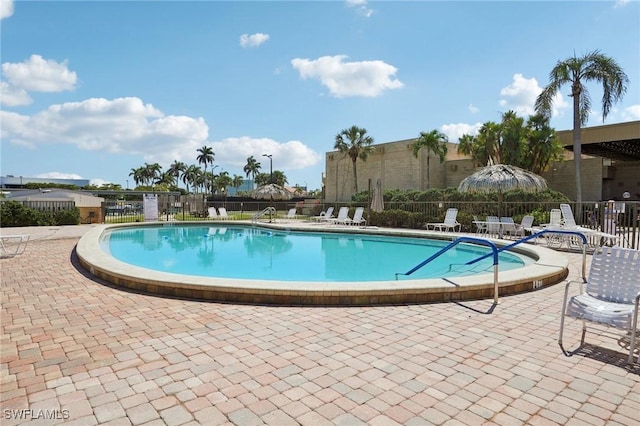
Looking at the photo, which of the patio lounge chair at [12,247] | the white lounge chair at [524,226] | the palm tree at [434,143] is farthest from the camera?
the palm tree at [434,143]

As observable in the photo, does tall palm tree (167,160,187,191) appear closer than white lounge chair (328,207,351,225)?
No

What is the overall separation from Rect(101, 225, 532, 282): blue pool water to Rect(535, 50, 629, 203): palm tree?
10740 mm

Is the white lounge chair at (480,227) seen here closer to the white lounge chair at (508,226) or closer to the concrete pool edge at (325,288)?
Answer: the white lounge chair at (508,226)

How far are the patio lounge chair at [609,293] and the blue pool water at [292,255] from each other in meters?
4.09

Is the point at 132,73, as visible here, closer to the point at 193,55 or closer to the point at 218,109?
the point at 193,55

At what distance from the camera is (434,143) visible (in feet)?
89.0

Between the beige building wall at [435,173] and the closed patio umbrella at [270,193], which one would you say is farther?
the closed patio umbrella at [270,193]

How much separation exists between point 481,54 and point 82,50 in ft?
36.5

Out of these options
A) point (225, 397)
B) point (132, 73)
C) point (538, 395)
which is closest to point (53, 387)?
point (225, 397)

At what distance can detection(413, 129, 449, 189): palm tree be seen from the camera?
88.8ft

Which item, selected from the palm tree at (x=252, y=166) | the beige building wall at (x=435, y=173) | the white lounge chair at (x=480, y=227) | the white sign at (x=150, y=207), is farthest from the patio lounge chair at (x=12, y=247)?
the palm tree at (x=252, y=166)

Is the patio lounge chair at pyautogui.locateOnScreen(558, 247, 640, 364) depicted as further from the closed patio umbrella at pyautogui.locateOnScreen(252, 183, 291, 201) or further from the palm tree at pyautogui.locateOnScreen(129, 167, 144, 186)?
the palm tree at pyautogui.locateOnScreen(129, 167, 144, 186)

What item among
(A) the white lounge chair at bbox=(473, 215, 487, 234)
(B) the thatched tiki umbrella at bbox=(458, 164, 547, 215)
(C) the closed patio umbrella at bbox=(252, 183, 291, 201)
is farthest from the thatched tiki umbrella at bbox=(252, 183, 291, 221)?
(B) the thatched tiki umbrella at bbox=(458, 164, 547, 215)

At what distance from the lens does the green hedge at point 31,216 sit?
16797mm
